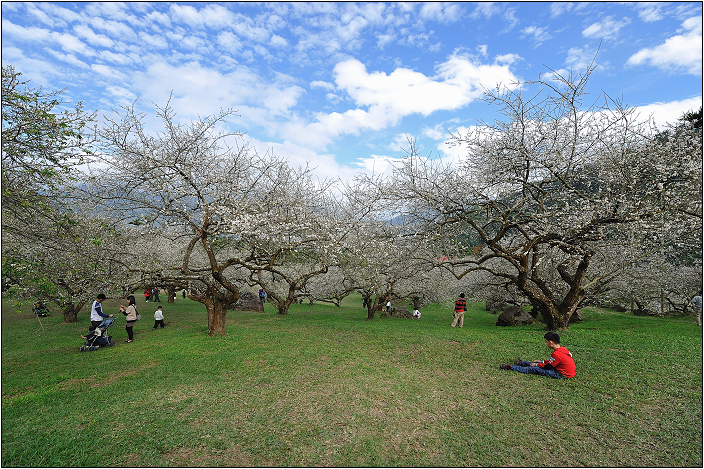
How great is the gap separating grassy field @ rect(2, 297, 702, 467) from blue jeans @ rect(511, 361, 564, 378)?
9.4 inches

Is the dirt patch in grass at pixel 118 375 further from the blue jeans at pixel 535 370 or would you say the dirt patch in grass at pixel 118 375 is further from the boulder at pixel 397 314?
the boulder at pixel 397 314

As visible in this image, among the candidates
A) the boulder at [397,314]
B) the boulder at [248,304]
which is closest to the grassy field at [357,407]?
the boulder at [248,304]

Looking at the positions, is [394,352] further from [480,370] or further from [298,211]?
[298,211]

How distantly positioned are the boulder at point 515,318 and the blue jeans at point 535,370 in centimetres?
1081

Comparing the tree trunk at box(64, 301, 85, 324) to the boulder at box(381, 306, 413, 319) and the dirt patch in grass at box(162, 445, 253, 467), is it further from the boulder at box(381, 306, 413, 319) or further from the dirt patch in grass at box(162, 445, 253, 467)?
the boulder at box(381, 306, 413, 319)

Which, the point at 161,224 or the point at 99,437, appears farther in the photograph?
the point at 161,224

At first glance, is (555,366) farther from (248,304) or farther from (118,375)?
(248,304)

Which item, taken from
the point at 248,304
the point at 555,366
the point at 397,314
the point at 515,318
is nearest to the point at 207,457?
the point at 555,366

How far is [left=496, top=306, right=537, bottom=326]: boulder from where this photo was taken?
1686cm

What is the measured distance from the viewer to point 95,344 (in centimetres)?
1063

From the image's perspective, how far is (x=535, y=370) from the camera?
6.83 meters

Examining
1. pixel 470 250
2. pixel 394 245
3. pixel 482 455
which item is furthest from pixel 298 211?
pixel 482 455

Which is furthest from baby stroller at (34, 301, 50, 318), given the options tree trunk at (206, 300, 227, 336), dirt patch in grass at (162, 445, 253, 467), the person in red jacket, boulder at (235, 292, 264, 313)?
boulder at (235, 292, 264, 313)

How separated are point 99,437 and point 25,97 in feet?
19.6
